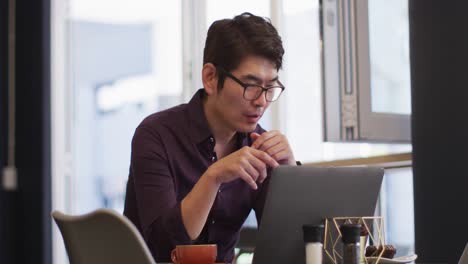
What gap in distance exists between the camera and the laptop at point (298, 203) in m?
1.51


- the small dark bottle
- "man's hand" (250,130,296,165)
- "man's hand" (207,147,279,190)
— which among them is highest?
"man's hand" (250,130,296,165)

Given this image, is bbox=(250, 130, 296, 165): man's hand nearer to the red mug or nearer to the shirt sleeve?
the shirt sleeve

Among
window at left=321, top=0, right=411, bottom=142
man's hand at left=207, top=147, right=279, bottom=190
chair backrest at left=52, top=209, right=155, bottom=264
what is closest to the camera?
chair backrest at left=52, top=209, right=155, bottom=264

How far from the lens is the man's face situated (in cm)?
201

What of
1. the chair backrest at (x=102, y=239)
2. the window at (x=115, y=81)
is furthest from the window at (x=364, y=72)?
the window at (x=115, y=81)

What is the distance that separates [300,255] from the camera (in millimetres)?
1588

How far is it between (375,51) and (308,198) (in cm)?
159

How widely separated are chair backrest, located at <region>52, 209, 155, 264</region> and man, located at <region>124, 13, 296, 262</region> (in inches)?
18.2

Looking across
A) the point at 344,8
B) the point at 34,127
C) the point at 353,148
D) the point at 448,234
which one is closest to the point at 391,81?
the point at 344,8

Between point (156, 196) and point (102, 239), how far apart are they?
0.62m

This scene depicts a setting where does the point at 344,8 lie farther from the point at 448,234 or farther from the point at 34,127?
the point at 34,127

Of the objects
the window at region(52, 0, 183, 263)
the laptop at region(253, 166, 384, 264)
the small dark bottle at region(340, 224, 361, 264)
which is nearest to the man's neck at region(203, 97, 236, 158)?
the laptop at region(253, 166, 384, 264)

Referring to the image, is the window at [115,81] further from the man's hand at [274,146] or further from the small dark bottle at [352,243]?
the small dark bottle at [352,243]

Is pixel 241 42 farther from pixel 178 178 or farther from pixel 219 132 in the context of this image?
pixel 178 178
